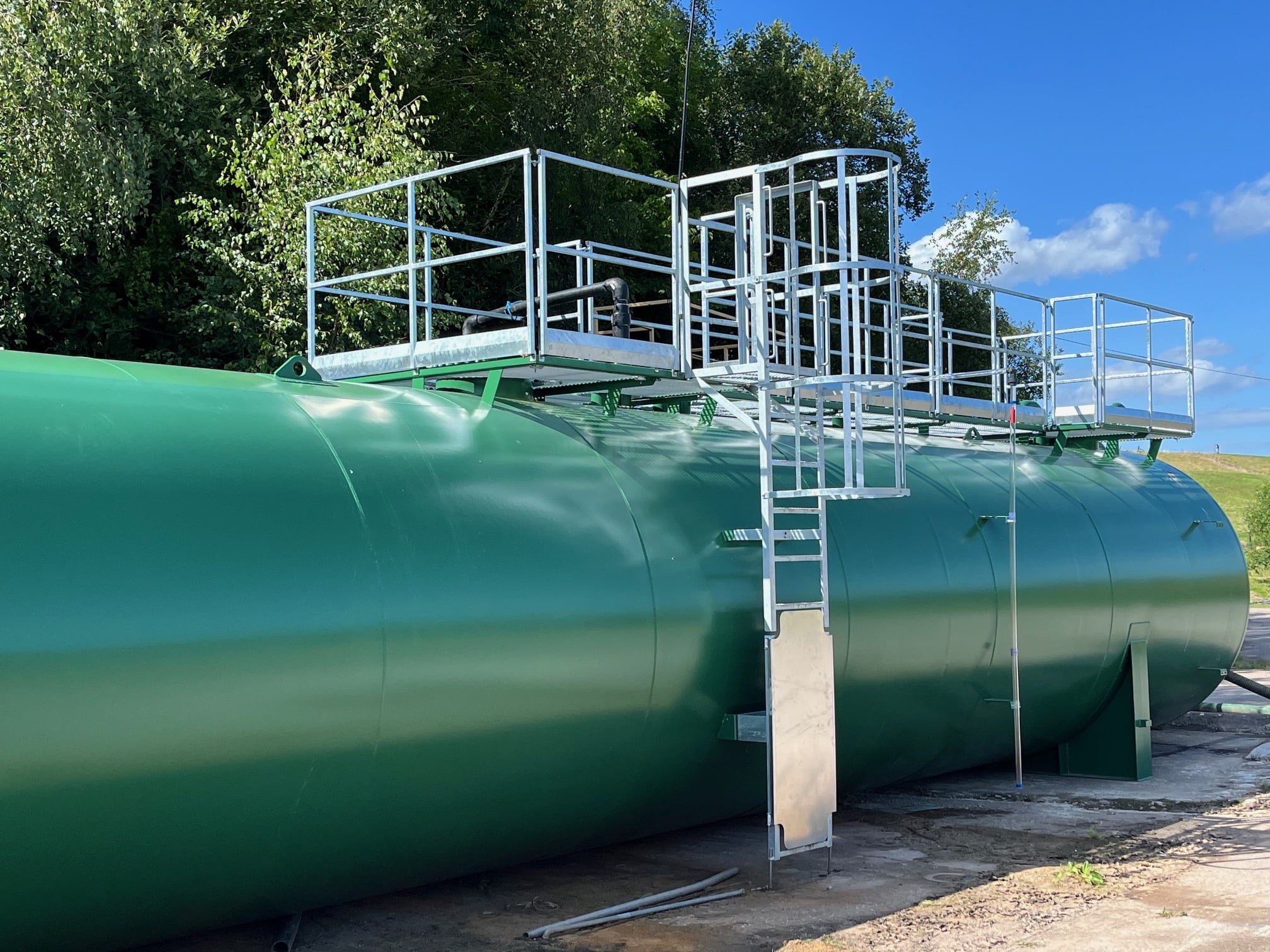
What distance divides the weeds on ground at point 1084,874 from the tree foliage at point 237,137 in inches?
471

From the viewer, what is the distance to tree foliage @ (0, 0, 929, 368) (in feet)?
60.2

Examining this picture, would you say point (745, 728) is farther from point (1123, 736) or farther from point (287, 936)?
point (1123, 736)

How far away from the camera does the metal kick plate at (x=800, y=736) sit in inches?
331

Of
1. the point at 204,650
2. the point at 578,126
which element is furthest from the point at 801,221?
the point at 204,650

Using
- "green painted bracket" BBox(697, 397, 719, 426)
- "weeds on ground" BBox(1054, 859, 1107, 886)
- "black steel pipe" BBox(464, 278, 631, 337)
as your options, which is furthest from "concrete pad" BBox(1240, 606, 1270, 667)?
"black steel pipe" BBox(464, 278, 631, 337)

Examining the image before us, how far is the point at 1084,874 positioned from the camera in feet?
29.8

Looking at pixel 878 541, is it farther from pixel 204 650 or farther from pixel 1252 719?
pixel 1252 719

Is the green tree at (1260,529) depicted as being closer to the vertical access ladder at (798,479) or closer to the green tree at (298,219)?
the green tree at (298,219)

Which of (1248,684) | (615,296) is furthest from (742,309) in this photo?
(1248,684)

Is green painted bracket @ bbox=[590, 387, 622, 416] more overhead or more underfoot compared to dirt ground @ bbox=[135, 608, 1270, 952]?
more overhead

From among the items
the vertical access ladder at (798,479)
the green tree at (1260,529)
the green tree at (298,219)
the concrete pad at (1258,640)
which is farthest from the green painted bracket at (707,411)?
the green tree at (1260,529)

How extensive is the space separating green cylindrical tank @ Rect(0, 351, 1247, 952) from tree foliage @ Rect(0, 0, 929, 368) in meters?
10.3

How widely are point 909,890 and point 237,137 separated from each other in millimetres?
16283

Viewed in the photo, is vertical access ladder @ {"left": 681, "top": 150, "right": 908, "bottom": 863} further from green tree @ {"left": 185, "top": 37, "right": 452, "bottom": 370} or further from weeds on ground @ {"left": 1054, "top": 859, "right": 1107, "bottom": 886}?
green tree @ {"left": 185, "top": 37, "right": 452, "bottom": 370}
